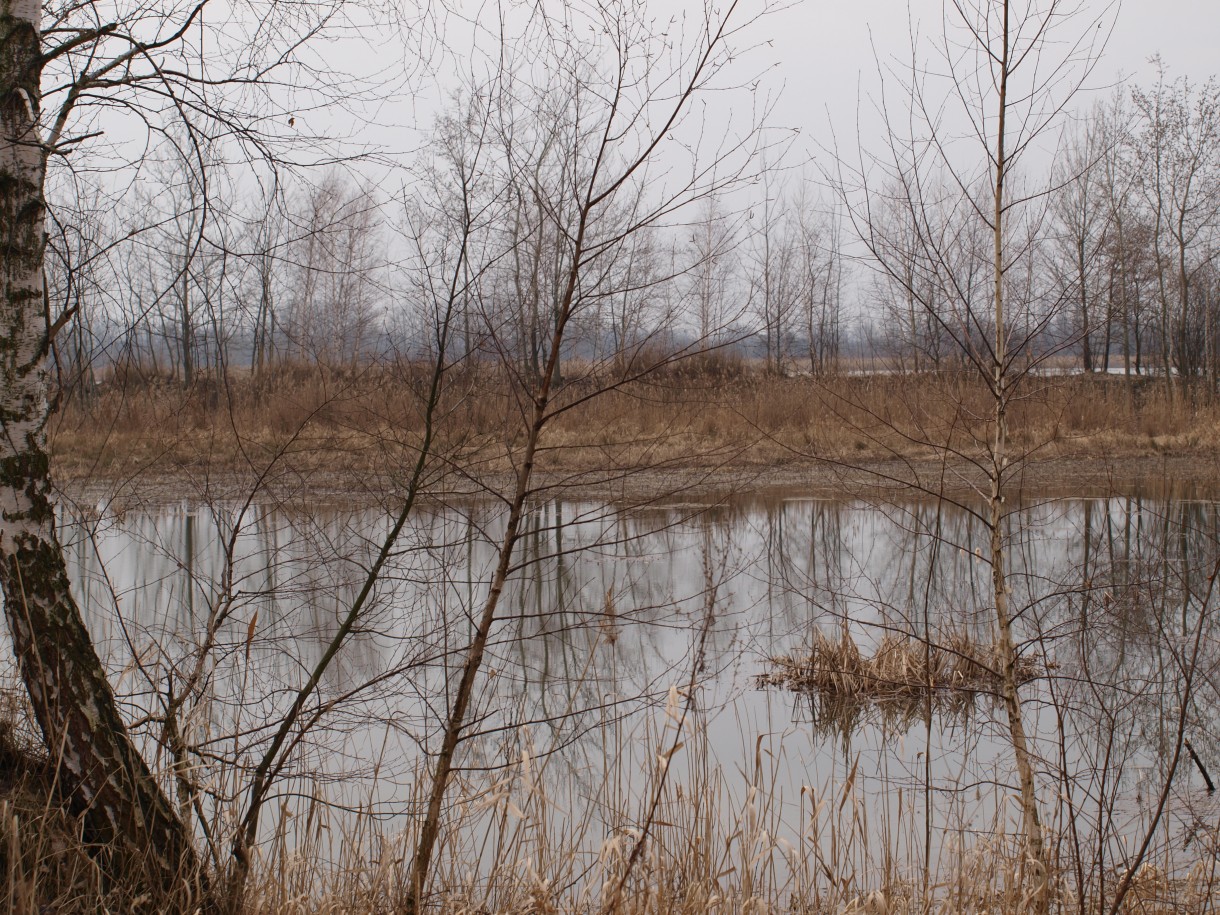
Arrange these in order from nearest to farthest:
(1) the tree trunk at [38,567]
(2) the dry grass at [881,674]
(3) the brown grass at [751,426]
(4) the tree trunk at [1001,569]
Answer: (1) the tree trunk at [38,567], (4) the tree trunk at [1001,569], (2) the dry grass at [881,674], (3) the brown grass at [751,426]

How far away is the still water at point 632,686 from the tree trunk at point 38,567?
0.24 m

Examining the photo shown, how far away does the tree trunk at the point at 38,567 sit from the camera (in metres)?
2.96

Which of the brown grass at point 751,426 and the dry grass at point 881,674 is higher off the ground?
the brown grass at point 751,426

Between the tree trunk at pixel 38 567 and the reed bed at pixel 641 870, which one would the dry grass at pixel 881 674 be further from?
the tree trunk at pixel 38 567

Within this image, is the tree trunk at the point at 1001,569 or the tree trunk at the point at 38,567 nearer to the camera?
the tree trunk at the point at 38,567

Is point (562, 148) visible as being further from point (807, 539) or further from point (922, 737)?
point (807, 539)

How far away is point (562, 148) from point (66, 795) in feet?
7.95

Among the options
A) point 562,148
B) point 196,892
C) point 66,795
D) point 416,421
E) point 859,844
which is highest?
point 562,148

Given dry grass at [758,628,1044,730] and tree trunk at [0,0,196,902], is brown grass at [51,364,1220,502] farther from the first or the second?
tree trunk at [0,0,196,902]

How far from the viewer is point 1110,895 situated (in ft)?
11.5

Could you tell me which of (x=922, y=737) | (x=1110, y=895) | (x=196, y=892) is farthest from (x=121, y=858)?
(x=922, y=737)

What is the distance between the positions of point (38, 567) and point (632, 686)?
11.1ft

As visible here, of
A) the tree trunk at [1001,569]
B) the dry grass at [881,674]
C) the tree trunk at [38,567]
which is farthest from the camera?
the dry grass at [881,674]

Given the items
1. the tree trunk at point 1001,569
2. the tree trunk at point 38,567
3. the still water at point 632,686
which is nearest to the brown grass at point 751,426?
the still water at point 632,686
